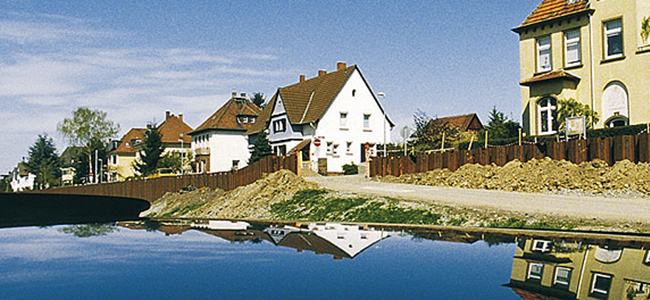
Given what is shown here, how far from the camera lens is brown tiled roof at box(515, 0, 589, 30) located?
33.0 meters

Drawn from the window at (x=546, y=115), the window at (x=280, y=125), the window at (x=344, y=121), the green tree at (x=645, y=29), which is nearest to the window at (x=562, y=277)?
the green tree at (x=645, y=29)

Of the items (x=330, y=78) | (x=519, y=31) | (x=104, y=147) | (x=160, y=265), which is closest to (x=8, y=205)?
(x=160, y=265)

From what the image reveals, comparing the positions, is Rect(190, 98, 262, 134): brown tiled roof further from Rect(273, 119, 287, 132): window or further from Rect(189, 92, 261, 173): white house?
Rect(273, 119, 287, 132): window

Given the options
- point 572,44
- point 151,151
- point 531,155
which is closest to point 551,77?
point 572,44

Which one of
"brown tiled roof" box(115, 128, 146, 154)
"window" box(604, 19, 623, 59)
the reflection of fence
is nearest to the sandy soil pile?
the reflection of fence

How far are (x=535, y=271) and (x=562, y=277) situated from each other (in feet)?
0.77

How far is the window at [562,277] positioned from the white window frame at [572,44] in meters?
32.3

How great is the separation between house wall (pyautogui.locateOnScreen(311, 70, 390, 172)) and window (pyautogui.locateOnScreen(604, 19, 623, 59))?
2951cm

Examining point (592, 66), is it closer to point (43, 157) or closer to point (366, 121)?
point (366, 121)

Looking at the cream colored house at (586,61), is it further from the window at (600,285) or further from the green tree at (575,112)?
the window at (600,285)

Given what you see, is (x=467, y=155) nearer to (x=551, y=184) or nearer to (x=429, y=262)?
(x=551, y=184)

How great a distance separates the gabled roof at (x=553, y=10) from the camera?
3294 centimetres

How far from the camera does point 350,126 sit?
59.4 metres

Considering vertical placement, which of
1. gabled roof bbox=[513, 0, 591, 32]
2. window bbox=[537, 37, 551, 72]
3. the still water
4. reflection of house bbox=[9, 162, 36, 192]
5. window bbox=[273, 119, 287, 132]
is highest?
gabled roof bbox=[513, 0, 591, 32]
